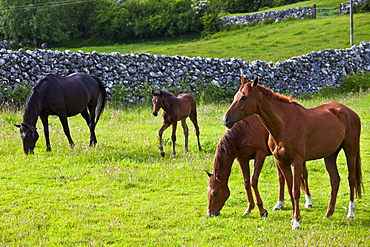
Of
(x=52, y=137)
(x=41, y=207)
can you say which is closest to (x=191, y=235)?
(x=41, y=207)

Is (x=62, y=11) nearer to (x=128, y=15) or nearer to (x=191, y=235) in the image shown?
(x=128, y=15)

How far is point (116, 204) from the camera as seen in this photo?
22.7 ft

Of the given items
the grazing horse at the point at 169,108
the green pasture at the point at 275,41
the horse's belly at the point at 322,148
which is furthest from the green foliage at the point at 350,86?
the horse's belly at the point at 322,148

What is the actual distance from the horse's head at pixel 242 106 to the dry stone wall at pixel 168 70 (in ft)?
40.1

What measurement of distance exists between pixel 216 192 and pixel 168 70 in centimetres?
1294

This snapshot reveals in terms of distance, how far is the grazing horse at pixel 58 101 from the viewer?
989 cm

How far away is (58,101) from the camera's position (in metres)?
10.7

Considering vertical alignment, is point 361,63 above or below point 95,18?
below

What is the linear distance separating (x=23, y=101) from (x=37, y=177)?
8127 mm

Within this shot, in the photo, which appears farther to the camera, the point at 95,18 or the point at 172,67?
the point at 95,18

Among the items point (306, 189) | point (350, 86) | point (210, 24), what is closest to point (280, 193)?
point (306, 189)

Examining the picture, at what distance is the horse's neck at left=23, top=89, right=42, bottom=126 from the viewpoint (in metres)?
9.91

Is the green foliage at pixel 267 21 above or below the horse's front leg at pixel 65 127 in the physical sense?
above

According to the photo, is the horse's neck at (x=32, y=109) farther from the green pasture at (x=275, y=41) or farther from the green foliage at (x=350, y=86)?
the green pasture at (x=275, y=41)
